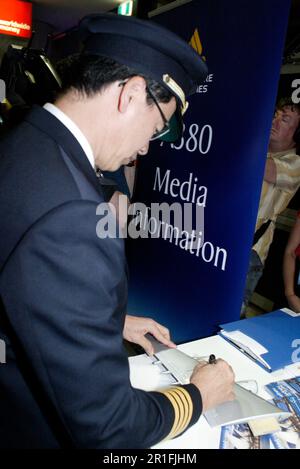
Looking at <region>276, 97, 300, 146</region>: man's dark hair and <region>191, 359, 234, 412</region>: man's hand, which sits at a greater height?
<region>276, 97, 300, 146</region>: man's dark hair

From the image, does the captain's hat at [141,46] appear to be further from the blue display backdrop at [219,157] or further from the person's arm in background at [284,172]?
the person's arm in background at [284,172]

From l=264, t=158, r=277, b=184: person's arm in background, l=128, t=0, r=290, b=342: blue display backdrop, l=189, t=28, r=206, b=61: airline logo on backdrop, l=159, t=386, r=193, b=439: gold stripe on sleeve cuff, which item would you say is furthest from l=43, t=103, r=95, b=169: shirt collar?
l=189, t=28, r=206, b=61: airline logo on backdrop

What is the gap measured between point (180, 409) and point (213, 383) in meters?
0.15

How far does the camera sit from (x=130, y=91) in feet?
2.47

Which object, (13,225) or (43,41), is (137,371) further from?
(43,41)

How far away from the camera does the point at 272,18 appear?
62.6 inches

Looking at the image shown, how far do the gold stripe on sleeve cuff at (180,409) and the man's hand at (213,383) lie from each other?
0.06 metres

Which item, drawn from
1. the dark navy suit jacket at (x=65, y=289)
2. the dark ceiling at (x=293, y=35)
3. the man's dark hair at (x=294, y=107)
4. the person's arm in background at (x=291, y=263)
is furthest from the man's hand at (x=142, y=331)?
the dark ceiling at (x=293, y=35)

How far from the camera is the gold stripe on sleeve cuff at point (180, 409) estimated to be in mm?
794

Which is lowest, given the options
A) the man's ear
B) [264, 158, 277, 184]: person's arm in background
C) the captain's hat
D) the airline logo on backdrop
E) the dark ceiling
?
[264, 158, 277, 184]: person's arm in background

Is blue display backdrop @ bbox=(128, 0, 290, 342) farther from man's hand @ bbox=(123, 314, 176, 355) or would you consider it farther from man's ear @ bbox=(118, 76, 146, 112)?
man's ear @ bbox=(118, 76, 146, 112)

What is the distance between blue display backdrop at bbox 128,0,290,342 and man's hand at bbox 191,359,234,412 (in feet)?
3.03

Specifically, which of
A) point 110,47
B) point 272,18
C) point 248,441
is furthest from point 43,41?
point 248,441

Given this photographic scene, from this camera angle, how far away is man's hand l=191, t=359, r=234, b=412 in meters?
0.90
